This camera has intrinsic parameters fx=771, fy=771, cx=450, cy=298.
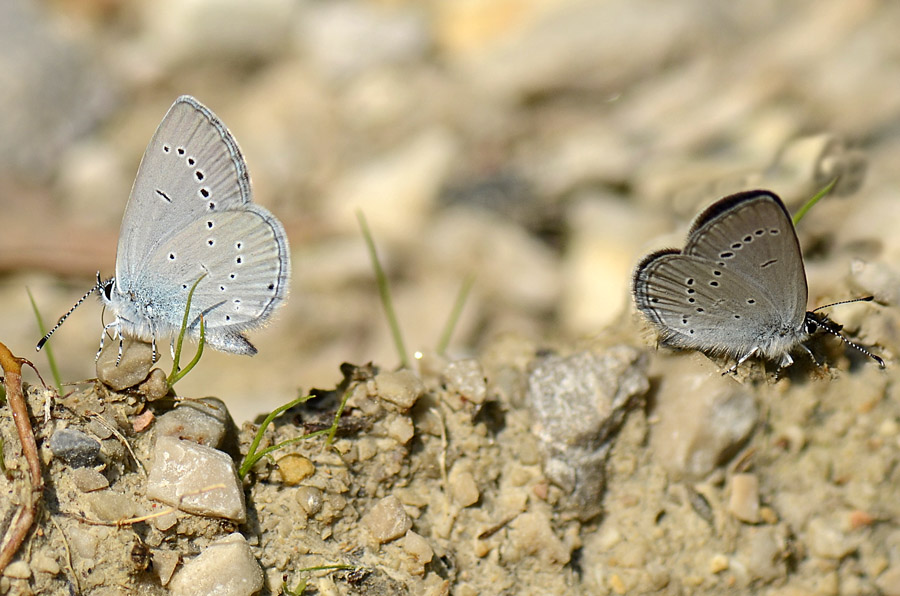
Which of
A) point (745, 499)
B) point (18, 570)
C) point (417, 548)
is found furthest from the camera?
point (745, 499)

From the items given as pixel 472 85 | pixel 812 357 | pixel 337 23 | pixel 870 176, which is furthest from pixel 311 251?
pixel 812 357

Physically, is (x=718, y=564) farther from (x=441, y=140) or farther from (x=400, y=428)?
(x=441, y=140)

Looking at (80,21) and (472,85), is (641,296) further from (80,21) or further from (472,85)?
(80,21)

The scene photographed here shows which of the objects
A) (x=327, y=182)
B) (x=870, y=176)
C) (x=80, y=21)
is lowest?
(x=870, y=176)

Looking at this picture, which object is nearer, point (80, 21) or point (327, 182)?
point (327, 182)

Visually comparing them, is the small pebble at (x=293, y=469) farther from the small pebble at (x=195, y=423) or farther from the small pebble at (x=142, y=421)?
the small pebble at (x=142, y=421)

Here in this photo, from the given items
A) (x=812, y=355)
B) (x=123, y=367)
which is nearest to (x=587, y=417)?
(x=812, y=355)
